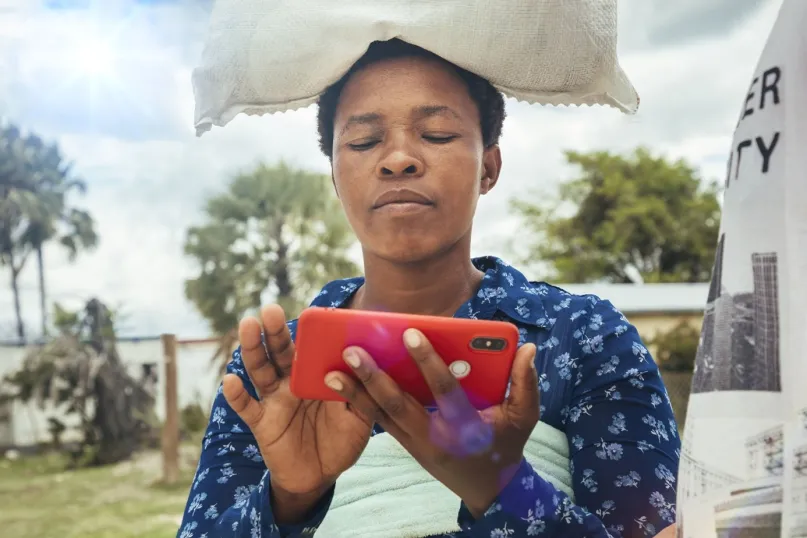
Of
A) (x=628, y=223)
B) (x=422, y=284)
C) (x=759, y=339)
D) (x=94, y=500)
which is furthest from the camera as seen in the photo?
(x=628, y=223)

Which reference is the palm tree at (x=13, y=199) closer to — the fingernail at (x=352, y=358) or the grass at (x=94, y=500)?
the grass at (x=94, y=500)

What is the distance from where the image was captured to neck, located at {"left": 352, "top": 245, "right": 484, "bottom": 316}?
1259 millimetres

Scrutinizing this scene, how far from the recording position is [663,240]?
72.3 ft

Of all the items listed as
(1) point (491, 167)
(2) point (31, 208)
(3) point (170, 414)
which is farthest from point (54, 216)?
(1) point (491, 167)

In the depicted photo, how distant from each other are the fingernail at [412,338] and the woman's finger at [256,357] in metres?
0.15

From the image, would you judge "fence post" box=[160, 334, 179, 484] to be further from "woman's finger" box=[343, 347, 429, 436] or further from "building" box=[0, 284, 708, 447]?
"woman's finger" box=[343, 347, 429, 436]

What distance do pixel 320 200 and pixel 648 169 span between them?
508 inches

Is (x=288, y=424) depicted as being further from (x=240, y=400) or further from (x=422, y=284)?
(x=422, y=284)

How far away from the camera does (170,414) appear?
7.64 meters

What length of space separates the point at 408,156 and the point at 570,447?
0.46m

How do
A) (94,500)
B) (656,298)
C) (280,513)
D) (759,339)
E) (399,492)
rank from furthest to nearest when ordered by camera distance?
(656,298)
(94,500)
(399,492)
(280,513)
(759,339)

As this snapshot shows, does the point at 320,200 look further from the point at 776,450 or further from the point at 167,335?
the point at 776,450

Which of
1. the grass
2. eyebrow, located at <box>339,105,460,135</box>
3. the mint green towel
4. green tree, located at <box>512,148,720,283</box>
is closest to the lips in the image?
eyebrow, located at <box>339,105,460,135</box>

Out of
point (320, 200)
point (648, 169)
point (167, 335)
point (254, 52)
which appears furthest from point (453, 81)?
point (648, 169)
